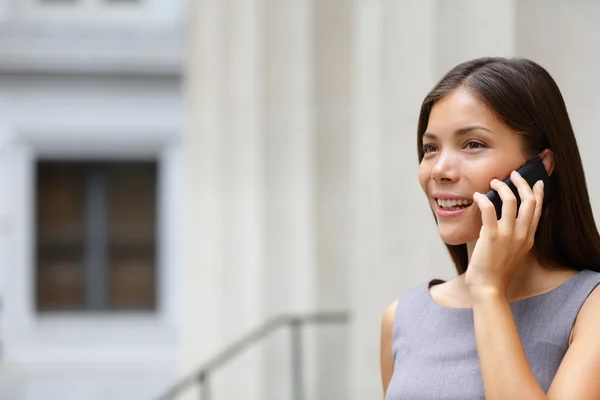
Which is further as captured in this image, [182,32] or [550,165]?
[182,32]

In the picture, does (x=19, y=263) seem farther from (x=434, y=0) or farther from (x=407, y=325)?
(x=407, y=325)

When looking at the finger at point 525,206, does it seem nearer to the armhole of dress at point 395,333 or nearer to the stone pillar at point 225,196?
the armhole of dress at point 395,333

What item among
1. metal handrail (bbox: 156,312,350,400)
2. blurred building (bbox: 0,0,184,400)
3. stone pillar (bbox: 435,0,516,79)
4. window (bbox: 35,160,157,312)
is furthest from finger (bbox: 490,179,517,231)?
window (bbox: 35,160,157,312)

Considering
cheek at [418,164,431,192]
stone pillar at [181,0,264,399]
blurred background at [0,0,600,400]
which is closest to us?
cheek at [418,164,431,192]

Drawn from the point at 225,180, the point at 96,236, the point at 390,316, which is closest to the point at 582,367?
the point at 390,316

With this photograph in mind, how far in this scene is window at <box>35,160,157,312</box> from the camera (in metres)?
19.1

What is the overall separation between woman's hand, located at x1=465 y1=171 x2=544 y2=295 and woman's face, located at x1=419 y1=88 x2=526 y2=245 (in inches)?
3.4

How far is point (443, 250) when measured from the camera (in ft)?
15.0

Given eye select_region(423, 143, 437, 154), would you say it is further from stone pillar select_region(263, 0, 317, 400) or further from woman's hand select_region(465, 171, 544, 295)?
stone pillar select_region(263, 0, 317, 400)

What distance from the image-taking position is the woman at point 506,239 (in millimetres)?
2260

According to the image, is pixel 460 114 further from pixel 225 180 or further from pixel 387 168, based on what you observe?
pixel 225 180

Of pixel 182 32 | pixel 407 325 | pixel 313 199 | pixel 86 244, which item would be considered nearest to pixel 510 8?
pixel 407 325

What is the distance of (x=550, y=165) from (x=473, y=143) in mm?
179

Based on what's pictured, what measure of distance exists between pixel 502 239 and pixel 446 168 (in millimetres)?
224
